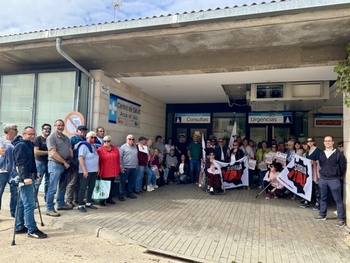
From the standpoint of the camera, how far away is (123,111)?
8305 mm

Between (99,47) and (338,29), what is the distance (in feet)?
15.5

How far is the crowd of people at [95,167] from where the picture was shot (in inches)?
171

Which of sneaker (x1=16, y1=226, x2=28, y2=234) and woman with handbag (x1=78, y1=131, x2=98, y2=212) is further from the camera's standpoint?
woman with handbag (x1=78, y1=131, x2=98, y2=212)

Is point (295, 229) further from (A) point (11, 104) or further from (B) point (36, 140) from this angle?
(A) point (11, 104)

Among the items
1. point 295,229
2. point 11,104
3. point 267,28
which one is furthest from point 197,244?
point 11,104

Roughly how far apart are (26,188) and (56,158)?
100 centimetres

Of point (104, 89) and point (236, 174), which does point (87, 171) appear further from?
point (236, 174)

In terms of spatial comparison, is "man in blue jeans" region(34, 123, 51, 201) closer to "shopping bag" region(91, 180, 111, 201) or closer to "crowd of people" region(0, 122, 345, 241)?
"crowd of people" region(0, 122, 345, 241)

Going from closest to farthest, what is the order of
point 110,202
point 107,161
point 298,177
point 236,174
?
point 107,161 → point 110,202 → point 298,177 → point 236,174

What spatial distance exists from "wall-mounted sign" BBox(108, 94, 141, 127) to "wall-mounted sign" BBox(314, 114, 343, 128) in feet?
25.7

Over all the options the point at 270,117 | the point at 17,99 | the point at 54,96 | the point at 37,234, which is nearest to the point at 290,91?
the point at 270,117

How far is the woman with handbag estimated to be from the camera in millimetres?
5469

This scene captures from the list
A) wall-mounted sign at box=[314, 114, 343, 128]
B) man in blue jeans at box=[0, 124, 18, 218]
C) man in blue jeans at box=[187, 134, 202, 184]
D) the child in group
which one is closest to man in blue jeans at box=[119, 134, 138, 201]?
man in blue jeans at box=[0, 124, 18, 218]

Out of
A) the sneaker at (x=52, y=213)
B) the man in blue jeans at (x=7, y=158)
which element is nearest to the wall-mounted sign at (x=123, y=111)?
the man in blue jeans at (x=7, y=158)
